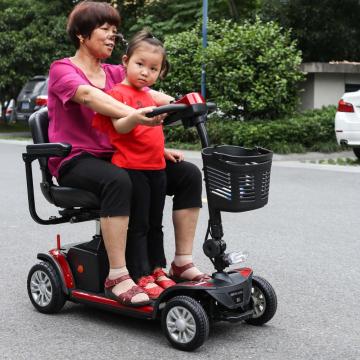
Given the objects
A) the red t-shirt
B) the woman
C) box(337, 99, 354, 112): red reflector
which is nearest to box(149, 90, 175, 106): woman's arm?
the woman

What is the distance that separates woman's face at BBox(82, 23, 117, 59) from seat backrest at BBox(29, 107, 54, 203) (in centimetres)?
47

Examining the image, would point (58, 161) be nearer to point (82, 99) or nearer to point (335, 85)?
point (82, 99)

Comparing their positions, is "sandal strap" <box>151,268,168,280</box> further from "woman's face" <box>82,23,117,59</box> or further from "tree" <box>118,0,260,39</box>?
"tree" <box>118,0,260,39</box>

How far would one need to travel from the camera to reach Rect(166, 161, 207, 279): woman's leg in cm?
427

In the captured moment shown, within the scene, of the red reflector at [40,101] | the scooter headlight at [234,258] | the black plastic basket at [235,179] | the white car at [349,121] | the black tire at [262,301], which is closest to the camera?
the black plastic basket at [235,179]

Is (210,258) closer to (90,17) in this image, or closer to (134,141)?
(134,141)

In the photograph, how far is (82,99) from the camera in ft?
13.5

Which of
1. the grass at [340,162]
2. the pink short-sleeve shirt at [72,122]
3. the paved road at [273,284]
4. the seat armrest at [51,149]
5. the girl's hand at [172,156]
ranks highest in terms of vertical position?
the pink short-sleeve shirt at [72,122]

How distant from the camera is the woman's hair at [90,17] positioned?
4305 millimetres

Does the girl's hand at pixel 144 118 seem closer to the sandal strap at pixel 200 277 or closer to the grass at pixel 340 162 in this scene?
the sandal strap at pixel 200 277

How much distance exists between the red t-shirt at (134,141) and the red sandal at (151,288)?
57 cm

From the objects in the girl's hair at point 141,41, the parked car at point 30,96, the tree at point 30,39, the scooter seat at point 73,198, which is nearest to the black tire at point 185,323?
the scooter seat at point 73,198

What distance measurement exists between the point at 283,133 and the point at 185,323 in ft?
36.0

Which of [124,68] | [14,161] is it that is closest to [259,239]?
[124,68]
